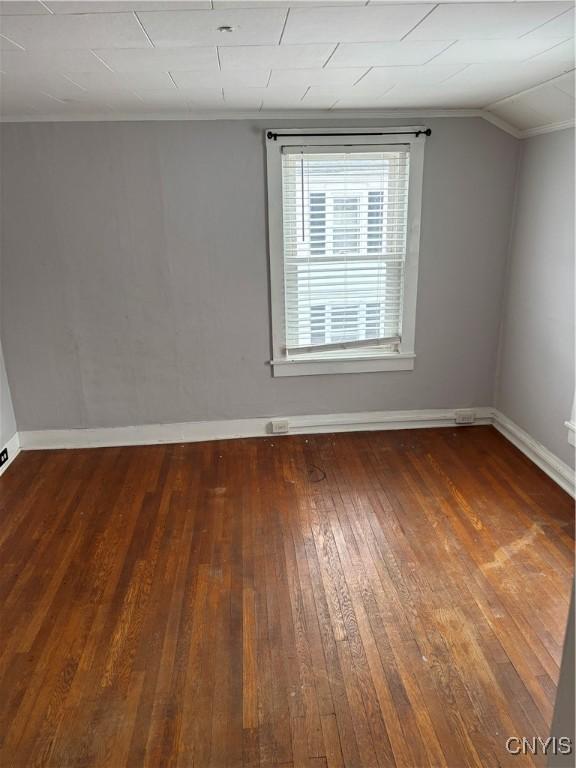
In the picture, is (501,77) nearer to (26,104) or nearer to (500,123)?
(500,123)

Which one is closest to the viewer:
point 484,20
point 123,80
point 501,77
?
point 484,20

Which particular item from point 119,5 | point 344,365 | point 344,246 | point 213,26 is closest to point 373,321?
point 344,365

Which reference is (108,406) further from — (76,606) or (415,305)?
(415,305)

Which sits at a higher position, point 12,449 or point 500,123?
point 500,123

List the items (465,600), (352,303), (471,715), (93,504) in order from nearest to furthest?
(471,715) → (465,600) → (93,504) → (352,303)

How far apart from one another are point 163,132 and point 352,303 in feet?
5.64

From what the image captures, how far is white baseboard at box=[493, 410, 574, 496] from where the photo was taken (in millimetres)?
3265

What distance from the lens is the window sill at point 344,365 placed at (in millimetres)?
3955

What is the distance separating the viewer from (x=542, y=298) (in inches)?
137

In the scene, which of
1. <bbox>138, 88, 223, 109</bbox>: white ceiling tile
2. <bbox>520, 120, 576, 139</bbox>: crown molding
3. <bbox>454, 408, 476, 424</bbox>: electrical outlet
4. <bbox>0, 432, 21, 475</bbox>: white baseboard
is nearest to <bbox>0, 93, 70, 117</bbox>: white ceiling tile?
<bbox>138, 88, 223, 109</bbox>: white ceiling tile

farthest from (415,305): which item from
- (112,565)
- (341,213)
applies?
(112,565)

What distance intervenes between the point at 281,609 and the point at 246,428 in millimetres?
1868

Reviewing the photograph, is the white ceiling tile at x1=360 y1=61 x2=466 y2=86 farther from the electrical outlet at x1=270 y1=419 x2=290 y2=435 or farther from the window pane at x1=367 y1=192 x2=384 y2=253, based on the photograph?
the electrical outlet at x1=270 y1=419 x2=290 y2=435

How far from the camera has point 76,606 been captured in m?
2.41
